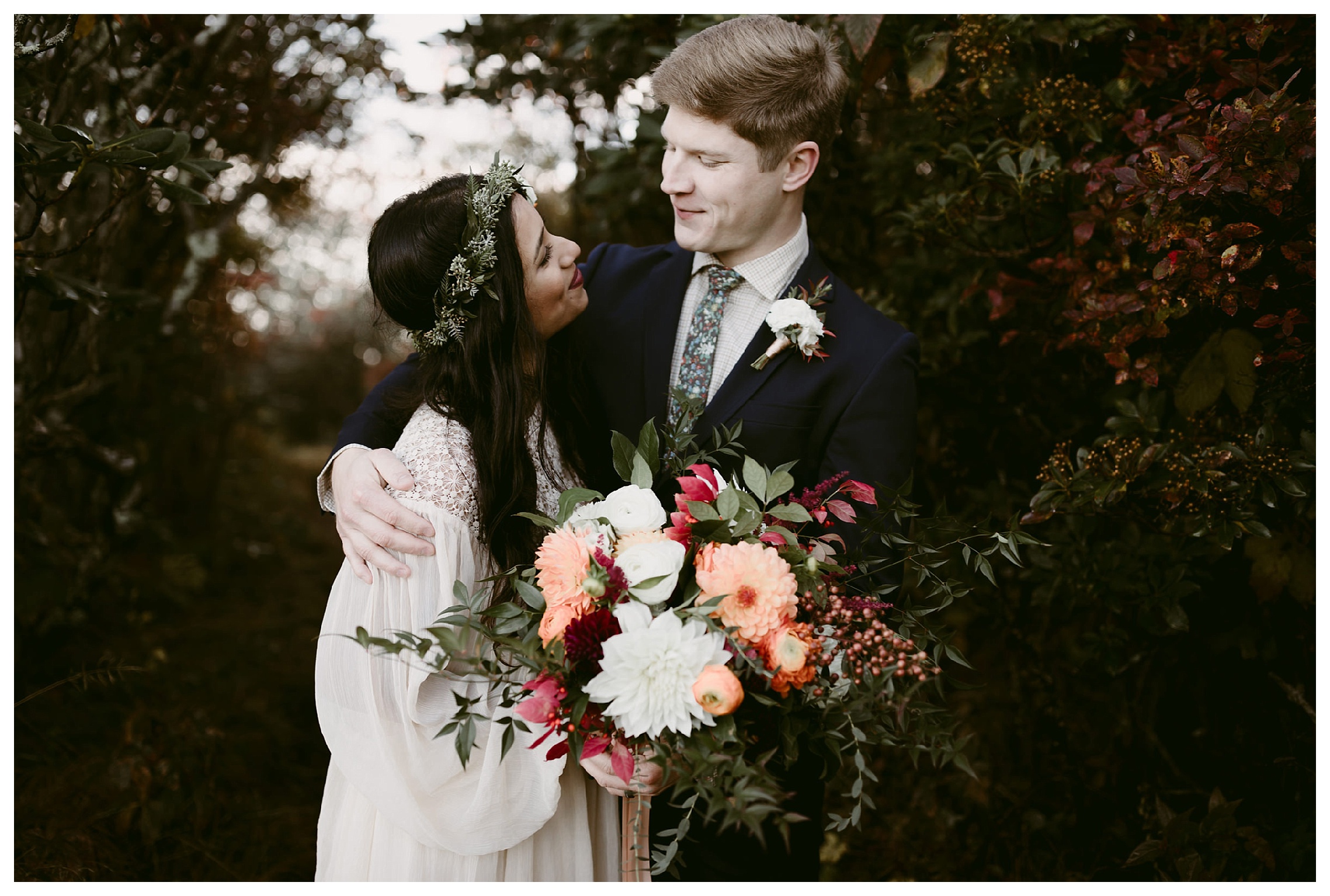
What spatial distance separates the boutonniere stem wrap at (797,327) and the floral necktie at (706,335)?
155 millimetres

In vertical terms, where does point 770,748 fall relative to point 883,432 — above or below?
below

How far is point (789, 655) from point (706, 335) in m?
1.05

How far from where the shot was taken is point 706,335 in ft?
7.08

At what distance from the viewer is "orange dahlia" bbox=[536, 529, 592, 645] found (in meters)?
1.35

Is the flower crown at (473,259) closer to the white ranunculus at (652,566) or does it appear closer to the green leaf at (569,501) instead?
the green leaf at (569,501)

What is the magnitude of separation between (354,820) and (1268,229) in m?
2.35

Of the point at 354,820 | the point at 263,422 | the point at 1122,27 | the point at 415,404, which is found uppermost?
the point at 1122,27

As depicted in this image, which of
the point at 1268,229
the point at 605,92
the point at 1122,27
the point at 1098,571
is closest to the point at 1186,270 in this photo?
the point at 1268,229

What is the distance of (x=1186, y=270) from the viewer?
189 cm

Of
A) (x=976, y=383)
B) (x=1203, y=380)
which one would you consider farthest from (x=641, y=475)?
(x=976, y=383)

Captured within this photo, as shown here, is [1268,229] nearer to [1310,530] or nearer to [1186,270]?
[1186,270]

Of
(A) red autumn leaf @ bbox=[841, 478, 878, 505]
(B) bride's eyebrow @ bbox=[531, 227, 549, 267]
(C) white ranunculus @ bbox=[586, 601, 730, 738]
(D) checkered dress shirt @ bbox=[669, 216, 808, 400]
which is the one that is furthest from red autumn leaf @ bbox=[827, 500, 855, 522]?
(B) bride's eyebrow @ bbox=[531, 227, 549, 267]

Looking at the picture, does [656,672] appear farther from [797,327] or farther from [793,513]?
[797,327]

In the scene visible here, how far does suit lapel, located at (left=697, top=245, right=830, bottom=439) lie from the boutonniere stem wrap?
15mm
